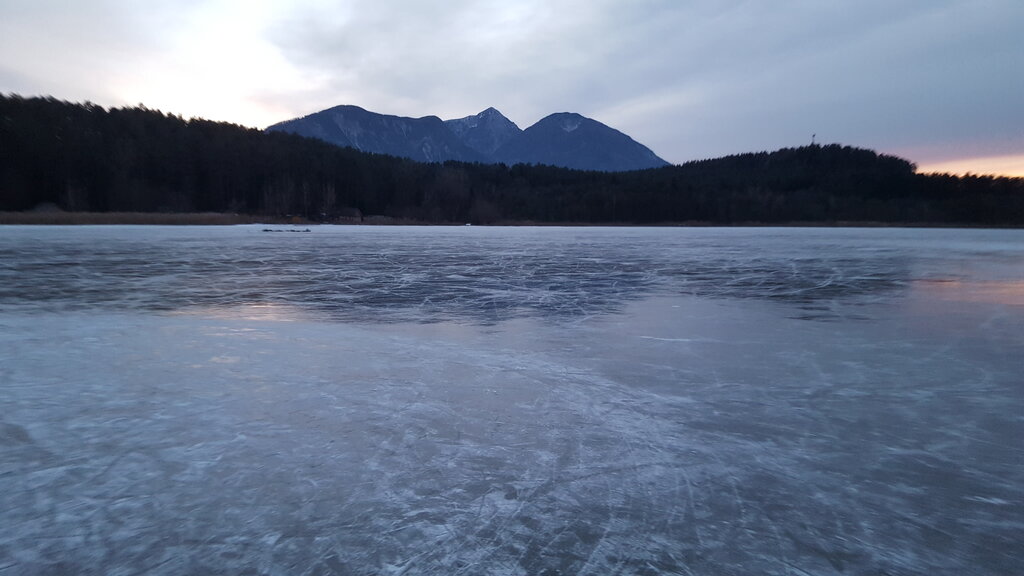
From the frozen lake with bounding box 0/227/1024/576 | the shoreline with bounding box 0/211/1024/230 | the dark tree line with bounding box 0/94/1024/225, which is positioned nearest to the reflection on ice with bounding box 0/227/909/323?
the frozen lake with bounding box 0/227/1024/576

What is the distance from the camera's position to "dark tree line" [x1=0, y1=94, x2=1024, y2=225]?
41656 millimetres

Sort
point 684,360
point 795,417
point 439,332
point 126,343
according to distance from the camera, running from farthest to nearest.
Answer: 1. point 439,332
2. point 126,343
3. point 684,360
4. point 795,417

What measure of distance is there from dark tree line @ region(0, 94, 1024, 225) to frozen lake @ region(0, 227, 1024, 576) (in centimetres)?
4476

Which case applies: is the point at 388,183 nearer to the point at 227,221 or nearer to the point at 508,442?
the point at 227,221

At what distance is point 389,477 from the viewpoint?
77.9 inches

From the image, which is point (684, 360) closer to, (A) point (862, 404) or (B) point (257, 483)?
(A) point (862, 404)

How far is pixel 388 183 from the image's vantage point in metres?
61.3

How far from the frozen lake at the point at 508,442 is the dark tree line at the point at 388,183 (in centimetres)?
4476

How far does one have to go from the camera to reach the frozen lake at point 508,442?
1548 mm

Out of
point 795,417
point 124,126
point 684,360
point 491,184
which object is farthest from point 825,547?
point 491,184

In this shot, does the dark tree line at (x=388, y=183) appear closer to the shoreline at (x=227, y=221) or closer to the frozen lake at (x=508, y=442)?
the shoreline at (x=227, y=221)

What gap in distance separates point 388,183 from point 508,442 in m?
61.6

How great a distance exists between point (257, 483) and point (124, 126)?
58390 mm

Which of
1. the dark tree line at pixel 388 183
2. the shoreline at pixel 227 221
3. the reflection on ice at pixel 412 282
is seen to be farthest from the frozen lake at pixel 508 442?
the dark tree line at pixel 388 183
